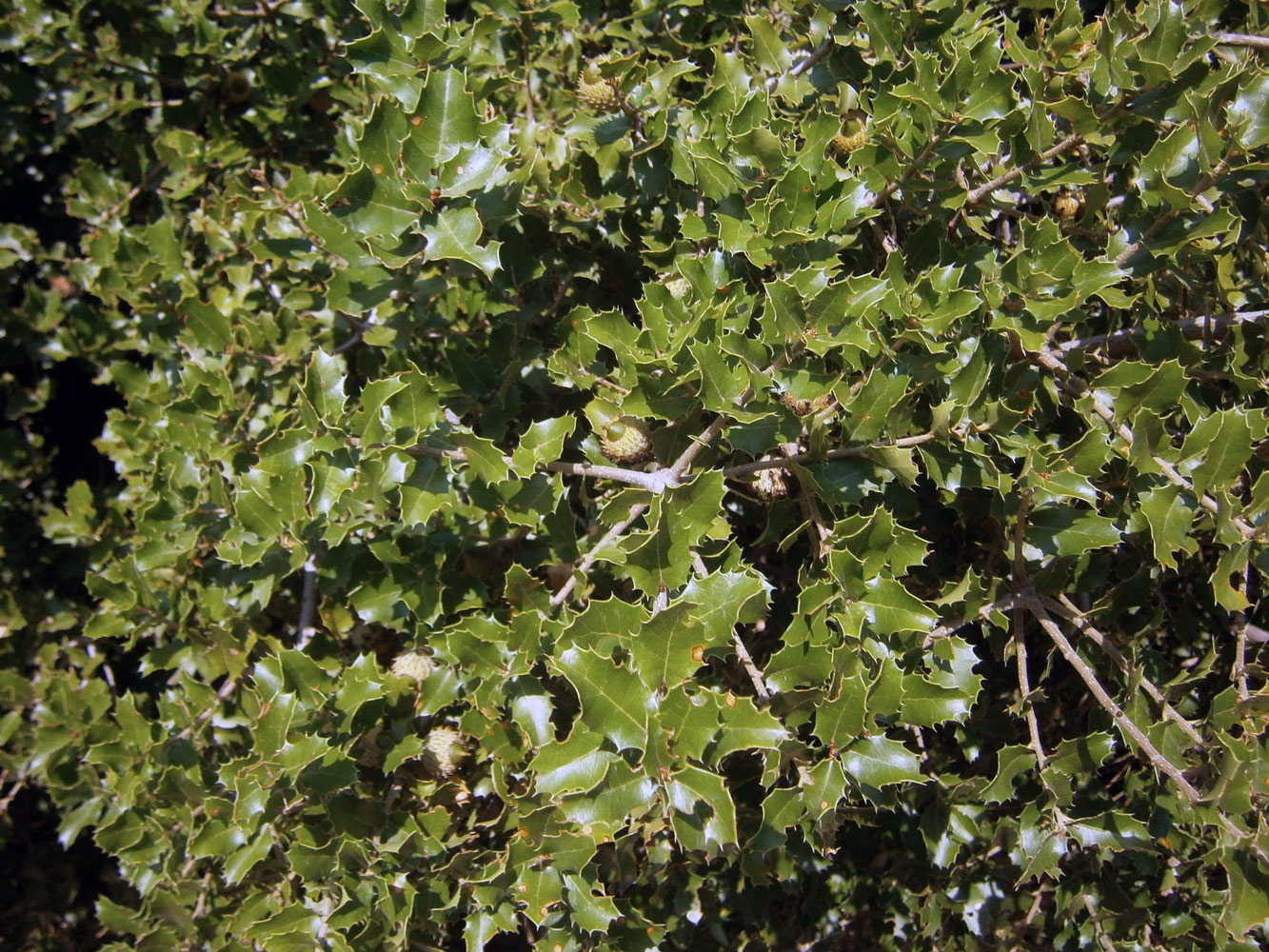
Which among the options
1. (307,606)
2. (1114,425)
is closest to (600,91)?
(1114,425)

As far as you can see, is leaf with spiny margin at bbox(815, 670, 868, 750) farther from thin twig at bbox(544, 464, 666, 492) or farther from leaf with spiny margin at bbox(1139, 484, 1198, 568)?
leaf with spiny margin at bbox(1139, 484, 1198, 568)

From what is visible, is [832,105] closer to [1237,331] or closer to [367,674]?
[1237,331]

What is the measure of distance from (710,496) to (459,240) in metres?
0.64

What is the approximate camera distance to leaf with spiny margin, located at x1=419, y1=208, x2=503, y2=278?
1596 mm

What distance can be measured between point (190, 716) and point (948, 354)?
6.22 feet

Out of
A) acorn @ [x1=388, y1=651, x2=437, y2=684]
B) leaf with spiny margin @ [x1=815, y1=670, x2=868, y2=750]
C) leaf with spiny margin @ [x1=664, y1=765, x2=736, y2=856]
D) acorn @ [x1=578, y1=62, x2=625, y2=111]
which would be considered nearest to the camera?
leaf with spiny margin @ [x1=664, y1=765, x2=736, y2=856]

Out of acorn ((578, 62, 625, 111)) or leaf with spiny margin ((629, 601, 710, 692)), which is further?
acorn ((578, 62, 625, 111))

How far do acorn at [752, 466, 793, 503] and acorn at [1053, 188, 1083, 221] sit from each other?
2.87ft

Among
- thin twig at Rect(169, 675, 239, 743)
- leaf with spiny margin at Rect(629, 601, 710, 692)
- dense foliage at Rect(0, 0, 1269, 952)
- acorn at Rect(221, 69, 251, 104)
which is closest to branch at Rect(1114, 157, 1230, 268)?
dense foliage at Rect(0, 0, 1269, 952)

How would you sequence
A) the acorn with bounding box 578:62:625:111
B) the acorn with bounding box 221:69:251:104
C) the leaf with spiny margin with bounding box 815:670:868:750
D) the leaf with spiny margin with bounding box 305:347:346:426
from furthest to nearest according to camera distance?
the acorn with bounding box 221:69:251:104, the acorn with bounding box 578:62:625:111, the leaf with spiny margin with bounding box 305:347:346:426, the leaf with spiny margin with bounding box 815:670:868:750

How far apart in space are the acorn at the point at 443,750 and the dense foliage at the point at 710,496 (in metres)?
0.04

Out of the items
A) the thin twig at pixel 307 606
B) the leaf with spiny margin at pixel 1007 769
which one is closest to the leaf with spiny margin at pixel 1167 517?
the leaf with spiny margin at pixel 1007 769

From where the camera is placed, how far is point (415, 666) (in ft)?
6.77

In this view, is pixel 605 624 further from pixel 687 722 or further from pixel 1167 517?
pixel 1167 517
